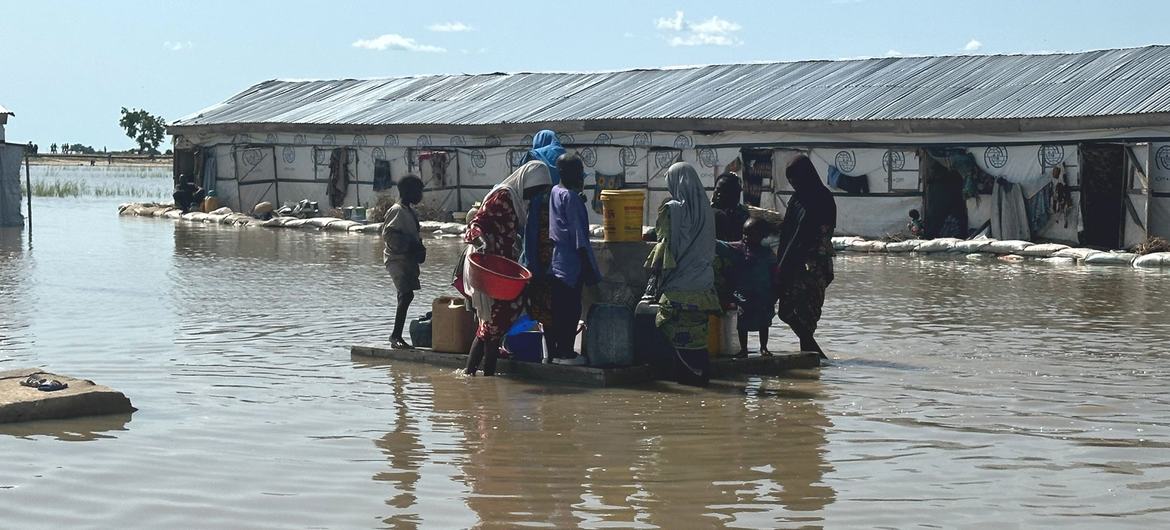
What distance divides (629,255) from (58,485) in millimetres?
4053

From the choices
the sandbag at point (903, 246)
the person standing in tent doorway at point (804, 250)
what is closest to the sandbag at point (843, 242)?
the sandbag at point (903, 246)

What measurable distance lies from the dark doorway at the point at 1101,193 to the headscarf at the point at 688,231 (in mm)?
12174

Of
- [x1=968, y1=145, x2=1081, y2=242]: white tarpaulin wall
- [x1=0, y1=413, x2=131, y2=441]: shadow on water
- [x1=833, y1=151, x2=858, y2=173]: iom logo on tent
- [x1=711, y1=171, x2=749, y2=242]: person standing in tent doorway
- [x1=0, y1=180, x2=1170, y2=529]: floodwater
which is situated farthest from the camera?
[x1=833, y1=151, x2=858, y2=173]: iom logo on tent

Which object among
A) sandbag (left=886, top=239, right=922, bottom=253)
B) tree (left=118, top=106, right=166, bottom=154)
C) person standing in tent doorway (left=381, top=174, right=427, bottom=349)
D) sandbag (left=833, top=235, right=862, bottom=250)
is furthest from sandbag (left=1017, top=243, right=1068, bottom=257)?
tree (left=118, top=106, right=166, bottom=154)

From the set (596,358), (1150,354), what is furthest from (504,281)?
(1150,354)

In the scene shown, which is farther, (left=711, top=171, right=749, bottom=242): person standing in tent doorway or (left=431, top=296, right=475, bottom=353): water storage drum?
(left=431, top=296, right=475, bottom=353): water storage drum

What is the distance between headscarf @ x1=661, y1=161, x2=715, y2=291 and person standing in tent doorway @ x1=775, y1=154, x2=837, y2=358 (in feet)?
3.21

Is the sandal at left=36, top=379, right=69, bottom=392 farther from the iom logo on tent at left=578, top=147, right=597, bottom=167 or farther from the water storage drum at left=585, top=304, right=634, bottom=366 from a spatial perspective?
the iom logo on tent at left=578, top=147, right=597, bottom=167

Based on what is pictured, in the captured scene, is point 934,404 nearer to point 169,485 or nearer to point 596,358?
point 596,358

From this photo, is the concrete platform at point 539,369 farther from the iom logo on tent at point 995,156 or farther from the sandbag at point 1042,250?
the iom logo on tent at point 995,156

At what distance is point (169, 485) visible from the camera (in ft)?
19.1

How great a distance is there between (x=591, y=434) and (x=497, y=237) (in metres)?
1.98

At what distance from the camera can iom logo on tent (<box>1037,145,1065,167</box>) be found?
19.4 metres

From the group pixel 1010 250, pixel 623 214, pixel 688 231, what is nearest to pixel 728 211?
pixel 623 214
